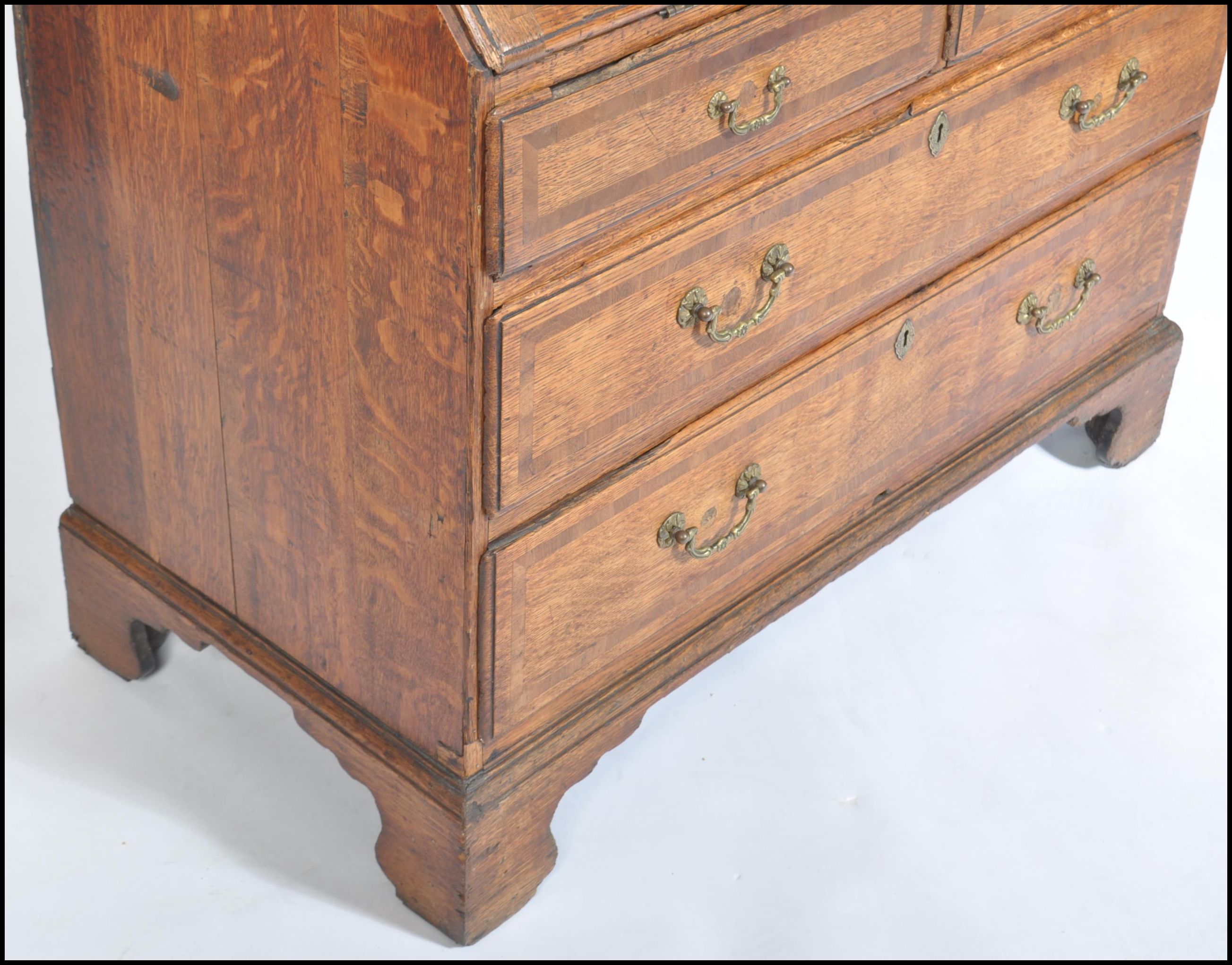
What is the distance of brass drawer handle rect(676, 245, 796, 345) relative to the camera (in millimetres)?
1864

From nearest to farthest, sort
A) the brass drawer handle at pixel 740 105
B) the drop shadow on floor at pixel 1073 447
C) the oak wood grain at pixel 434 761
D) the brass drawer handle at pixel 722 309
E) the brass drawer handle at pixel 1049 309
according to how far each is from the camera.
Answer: the brass drawer handle at pixel 740 105 < the brass drawer handle at pixel 722 309 < the oak wood grain at pixel 434 761 < the brass drawer handle at pixel 1049 309 < the drop shadow on floor at pixel 1073 447

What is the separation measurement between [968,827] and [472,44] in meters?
1.18

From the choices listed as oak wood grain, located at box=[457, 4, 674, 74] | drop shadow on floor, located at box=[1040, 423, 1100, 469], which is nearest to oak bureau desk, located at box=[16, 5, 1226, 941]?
oak wood grain, located at box=[457, 4, 674, 74]

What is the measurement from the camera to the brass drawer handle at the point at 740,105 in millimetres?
1742

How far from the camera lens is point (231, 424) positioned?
1.98 meters

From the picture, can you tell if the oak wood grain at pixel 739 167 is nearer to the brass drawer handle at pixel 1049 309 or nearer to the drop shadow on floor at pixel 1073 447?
the brass drawer handle at pixel 1049 309

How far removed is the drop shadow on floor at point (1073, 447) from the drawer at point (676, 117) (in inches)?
41.0

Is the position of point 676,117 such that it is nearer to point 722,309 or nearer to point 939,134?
point 722,309

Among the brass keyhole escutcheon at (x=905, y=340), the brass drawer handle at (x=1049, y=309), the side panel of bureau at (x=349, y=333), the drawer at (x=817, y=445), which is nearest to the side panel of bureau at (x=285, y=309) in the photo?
the side panel of bureau at (x=349, y=333)

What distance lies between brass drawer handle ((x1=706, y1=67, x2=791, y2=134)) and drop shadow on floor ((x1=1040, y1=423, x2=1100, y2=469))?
118cm

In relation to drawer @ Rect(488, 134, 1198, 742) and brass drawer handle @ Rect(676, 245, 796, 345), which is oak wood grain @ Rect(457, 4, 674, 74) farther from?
drawer @ Rect(488, 134, 1198, 742)

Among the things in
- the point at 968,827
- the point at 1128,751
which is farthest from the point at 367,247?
the point at 1128,751

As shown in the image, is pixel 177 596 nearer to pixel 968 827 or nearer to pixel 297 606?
pixel 297 606

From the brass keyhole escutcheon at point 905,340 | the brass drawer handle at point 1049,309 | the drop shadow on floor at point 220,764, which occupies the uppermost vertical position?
the brass keyhole escutcheon at point 905,340
